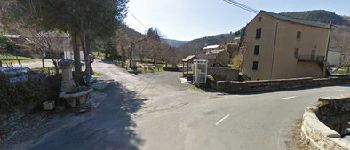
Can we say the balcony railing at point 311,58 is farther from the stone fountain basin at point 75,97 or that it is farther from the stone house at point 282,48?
the stone fountain basin at point 75,97

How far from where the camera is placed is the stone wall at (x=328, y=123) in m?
7.36

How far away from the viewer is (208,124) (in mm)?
11164

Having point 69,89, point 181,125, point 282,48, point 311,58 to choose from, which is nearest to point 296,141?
point 181,125

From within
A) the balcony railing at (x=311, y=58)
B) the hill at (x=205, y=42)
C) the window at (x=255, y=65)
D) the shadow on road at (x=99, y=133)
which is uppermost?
the hill at (x=205, y=42)

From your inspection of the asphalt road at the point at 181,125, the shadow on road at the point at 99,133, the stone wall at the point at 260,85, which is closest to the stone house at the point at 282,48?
the stone wall at the point at 260,85

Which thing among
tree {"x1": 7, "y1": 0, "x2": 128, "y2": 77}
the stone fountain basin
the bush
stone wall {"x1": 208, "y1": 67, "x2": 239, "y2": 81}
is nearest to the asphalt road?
the stone fountain basin

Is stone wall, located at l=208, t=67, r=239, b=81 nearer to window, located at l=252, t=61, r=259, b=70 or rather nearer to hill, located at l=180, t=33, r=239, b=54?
window, located at l=252, t=61, r=259, b=70

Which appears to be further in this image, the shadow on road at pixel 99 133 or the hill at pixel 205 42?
the hill at pixel 205 42

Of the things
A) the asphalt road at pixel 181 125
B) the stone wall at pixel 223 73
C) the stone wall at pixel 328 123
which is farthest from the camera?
the stone wall at pixel 223 73

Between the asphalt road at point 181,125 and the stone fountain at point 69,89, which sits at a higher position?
the stone fountain at point 69,89

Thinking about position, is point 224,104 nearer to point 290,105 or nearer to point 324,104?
point 290,105

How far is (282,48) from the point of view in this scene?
38.1 m

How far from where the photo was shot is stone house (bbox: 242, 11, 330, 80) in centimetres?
3772

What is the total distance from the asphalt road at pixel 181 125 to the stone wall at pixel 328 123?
0.89m
